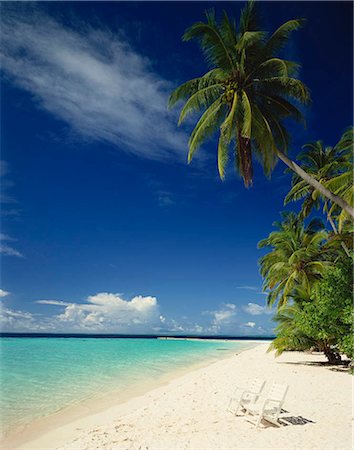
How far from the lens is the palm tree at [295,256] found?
69.6 ft

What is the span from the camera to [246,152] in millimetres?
11445

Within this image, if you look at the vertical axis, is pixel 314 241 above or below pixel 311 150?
below

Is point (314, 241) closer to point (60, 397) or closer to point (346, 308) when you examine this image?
point (346, 308)

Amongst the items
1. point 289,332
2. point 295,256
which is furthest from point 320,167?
point 289,332

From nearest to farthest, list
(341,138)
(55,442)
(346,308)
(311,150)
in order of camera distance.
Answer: (55,442)
(346,308)
(341,138)
(311,150)

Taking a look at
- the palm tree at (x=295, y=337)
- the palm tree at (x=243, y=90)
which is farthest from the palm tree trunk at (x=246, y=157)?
the palm tree at (x=295, y=337)

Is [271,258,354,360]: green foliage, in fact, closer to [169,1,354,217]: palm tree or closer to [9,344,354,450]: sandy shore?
[9,344,354,450]: sandy shore

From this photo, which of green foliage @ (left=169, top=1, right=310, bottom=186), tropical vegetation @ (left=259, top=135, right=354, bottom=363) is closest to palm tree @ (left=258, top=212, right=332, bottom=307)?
tropical vegetation @ (left=259, top=135, right=354, bottom=363)

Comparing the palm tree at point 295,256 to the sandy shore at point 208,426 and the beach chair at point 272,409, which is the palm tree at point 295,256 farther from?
the beach chair at point 272,409

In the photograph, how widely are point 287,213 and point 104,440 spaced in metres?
21.8

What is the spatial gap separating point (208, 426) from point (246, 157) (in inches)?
307

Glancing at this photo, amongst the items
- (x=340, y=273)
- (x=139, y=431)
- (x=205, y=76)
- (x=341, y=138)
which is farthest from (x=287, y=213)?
(x=139, y=431)

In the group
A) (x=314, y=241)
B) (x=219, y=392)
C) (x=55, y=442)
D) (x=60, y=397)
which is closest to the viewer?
(x=55, y=442)

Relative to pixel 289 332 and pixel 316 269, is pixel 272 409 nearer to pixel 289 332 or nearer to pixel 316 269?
pixel 289 332
